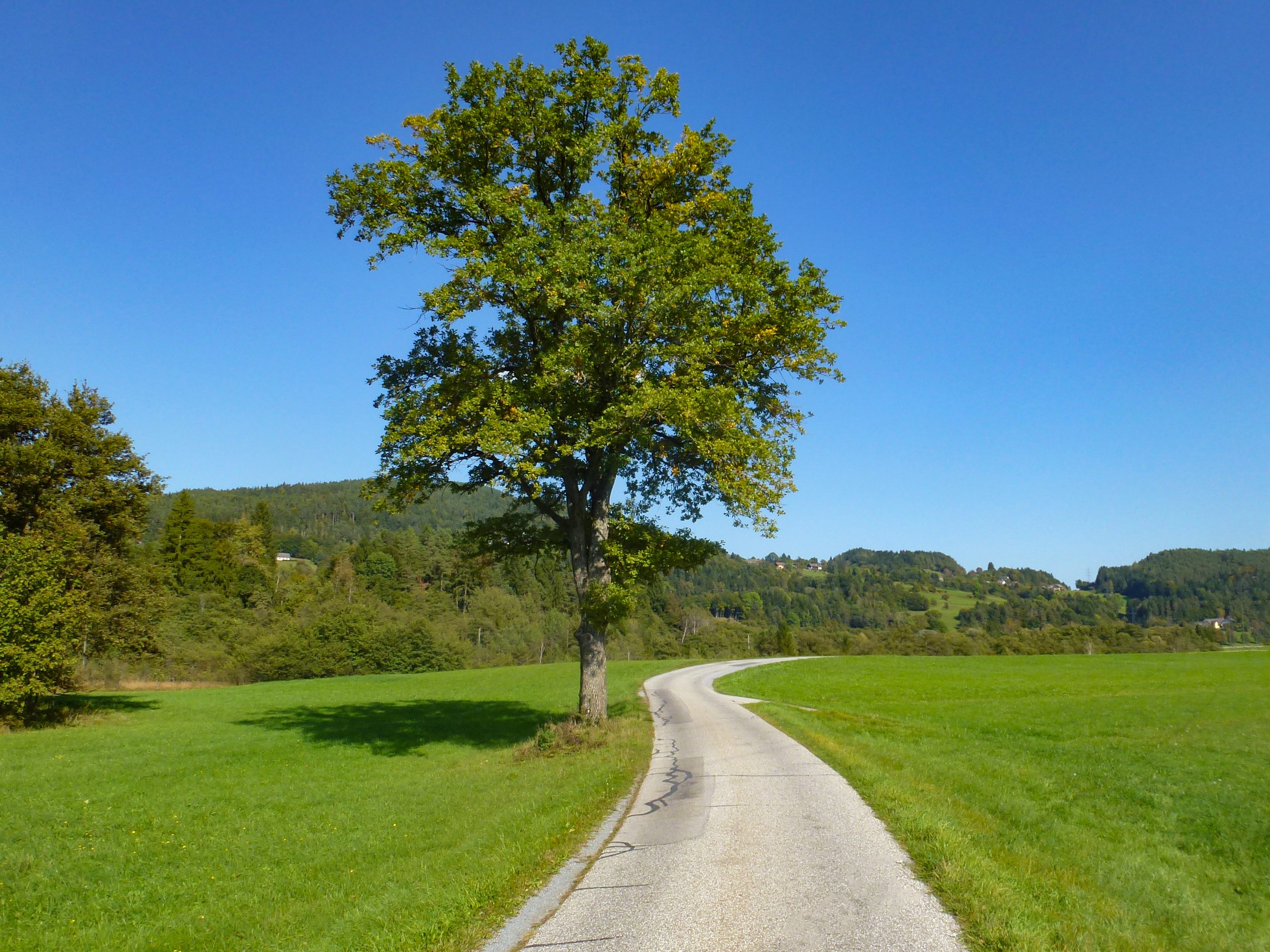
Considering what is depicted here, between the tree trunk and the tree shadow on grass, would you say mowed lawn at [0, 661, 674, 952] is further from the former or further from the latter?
the tree trunk

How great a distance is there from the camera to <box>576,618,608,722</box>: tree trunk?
62.2 feet

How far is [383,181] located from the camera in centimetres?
1838

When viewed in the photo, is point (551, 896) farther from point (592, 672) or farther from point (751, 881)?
point (592, 672)

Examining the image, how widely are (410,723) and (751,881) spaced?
23.7 meters

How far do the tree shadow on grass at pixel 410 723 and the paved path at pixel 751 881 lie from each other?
1141 centimetres

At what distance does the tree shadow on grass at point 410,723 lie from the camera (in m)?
22.9

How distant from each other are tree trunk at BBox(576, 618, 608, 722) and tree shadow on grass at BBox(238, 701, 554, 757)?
357 cm

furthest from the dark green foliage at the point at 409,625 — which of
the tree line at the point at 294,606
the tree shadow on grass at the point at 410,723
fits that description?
the tree shadow on grass at the point at 410,723

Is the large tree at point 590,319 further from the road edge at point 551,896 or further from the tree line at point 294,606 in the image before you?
the road edge at point 551,896

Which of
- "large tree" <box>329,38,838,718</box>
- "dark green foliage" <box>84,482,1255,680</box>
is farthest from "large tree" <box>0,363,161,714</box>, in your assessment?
"large tree" <box>329,38,838,718</box>

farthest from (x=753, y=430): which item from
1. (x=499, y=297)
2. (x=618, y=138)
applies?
(x=618, y=138)

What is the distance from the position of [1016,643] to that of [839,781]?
86884mm

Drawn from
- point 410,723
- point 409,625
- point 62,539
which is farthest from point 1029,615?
point 62,539

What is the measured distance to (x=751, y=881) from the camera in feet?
24.1
